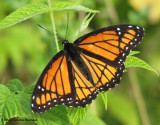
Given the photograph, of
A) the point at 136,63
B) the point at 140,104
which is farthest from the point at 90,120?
the point at 140,104

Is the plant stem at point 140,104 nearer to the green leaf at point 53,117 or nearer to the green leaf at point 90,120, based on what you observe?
the green leaf at point 90,120

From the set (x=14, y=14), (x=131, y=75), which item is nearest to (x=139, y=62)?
(x=14, y=14)

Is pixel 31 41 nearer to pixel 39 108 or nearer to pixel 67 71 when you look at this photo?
pixel 67 71

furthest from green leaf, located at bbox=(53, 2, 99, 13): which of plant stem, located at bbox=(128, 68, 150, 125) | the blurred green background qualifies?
plant stem, located at bbox=(128, 68, 150, 125)

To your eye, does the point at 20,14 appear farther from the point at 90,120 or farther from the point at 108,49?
the point at 90,120

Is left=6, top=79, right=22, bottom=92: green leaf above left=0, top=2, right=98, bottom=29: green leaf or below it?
below

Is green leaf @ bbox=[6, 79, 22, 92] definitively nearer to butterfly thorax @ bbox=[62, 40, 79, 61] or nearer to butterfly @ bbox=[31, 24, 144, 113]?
butterfly @ bbox=[31, 24, 144, 113]
